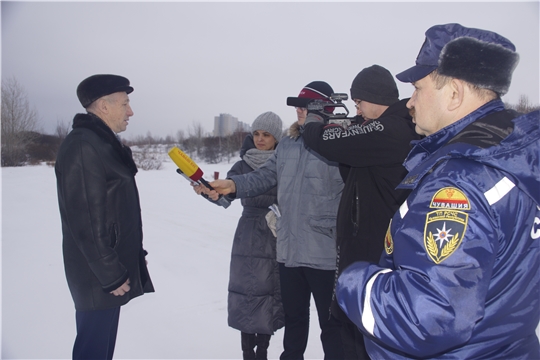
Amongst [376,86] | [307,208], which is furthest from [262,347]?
[376,86]

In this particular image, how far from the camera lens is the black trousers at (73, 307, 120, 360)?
2.34 m

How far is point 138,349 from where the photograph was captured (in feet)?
10.4

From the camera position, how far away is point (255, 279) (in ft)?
10.0

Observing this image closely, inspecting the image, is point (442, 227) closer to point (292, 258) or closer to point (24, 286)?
point (292, 258)

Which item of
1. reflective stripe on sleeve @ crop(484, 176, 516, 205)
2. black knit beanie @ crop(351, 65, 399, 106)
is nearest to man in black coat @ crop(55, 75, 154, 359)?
black knit beanie @ crop(351, 65, 399, 106)

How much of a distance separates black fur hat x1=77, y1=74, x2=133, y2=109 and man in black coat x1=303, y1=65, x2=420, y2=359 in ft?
4.44

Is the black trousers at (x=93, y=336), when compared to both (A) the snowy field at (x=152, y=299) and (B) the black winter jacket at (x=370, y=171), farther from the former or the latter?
(B) the black winter jacket at (x=370, y=171)

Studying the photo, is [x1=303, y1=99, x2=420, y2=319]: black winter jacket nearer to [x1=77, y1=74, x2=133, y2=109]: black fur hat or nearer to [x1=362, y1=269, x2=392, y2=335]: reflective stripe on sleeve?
[x1=362, y1=269, x2=392, y2=335]: reflective stripe on sleeve

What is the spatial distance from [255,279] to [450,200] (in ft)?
7.34

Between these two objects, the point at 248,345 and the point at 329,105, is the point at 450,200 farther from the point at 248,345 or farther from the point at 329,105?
the point at 248,345

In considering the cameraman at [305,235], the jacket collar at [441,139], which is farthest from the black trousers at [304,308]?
the jacket collar at [441,139]

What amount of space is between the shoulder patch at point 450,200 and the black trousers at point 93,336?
2131 mm

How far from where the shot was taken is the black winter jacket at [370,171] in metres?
2.19

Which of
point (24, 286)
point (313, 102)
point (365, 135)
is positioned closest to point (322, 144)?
point (365, 135)
